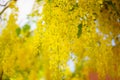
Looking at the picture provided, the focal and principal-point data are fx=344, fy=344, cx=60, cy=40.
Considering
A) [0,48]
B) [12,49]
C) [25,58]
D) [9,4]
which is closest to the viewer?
[9,4]

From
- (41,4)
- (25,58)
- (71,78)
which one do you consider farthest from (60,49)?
(71,78)

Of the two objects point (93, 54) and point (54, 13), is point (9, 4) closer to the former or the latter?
point (54, 13)

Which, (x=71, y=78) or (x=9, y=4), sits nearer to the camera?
(x=9, y=4)

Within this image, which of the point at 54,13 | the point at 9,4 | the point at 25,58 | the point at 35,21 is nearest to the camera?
the point at 54,13

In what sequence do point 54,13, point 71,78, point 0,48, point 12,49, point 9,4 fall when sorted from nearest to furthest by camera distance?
point 54,13 < point 9,4 < point 0,48 < point 12,49 < point 71,78

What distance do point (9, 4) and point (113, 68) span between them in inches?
63.5

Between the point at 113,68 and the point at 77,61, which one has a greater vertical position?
the point at 77,61

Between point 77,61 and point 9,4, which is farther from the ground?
point 9,4

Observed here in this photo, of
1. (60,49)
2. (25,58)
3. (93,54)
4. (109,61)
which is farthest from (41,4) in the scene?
(25,58)

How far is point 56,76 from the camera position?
3.87 meters

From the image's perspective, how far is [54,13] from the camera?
381 centimetres

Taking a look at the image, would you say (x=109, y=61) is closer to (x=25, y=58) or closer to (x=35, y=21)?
(x=35, y=21)

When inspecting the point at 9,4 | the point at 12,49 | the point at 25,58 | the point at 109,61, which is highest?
the point at 9,4

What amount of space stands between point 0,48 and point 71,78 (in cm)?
214
